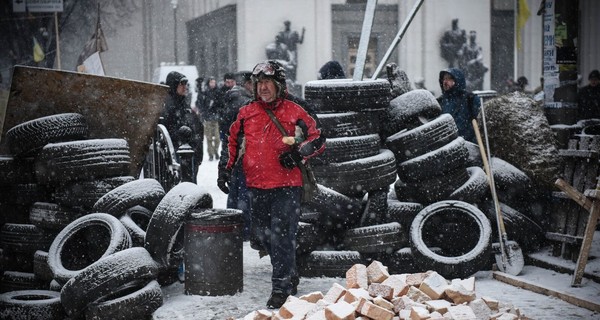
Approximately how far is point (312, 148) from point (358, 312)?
5.58ft

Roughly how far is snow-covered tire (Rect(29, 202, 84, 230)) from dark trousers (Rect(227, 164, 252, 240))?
1.62 m

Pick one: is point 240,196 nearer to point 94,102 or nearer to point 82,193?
point 82,193

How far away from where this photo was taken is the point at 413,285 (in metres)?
5.84

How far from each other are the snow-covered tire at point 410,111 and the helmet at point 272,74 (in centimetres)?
243

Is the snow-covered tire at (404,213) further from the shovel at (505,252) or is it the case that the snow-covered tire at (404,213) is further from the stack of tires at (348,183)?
the shovel at (505,252)

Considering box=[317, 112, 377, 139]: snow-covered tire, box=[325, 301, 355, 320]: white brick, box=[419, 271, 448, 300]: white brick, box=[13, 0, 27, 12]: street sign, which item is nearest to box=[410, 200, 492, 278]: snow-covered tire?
box=[317, 112, 377, 139]: snow-covered tire

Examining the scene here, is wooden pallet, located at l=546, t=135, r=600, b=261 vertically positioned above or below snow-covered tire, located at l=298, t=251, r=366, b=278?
A: above

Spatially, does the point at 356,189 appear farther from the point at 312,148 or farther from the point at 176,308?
the point at 176,308

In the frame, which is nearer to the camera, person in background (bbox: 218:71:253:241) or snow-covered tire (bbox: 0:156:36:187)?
person in background (bbox: 218:71:253:241)

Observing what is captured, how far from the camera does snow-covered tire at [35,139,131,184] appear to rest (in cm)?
771

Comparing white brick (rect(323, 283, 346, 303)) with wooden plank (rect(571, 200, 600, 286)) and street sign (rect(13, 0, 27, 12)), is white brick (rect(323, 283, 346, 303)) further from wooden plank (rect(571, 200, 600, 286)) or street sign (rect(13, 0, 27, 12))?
street sign (rect(13, 0, 27, 12))

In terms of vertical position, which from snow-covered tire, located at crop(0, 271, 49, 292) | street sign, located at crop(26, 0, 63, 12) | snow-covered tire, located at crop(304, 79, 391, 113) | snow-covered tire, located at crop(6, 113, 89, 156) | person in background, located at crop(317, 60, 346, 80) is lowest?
snow-covered tire, located at crop(0, 271, 49, 292)

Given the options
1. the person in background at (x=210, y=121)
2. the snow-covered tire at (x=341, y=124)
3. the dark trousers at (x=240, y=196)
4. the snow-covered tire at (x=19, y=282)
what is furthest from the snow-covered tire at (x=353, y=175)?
the person in background at (x=210, y=121)

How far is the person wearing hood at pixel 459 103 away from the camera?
10155mm
